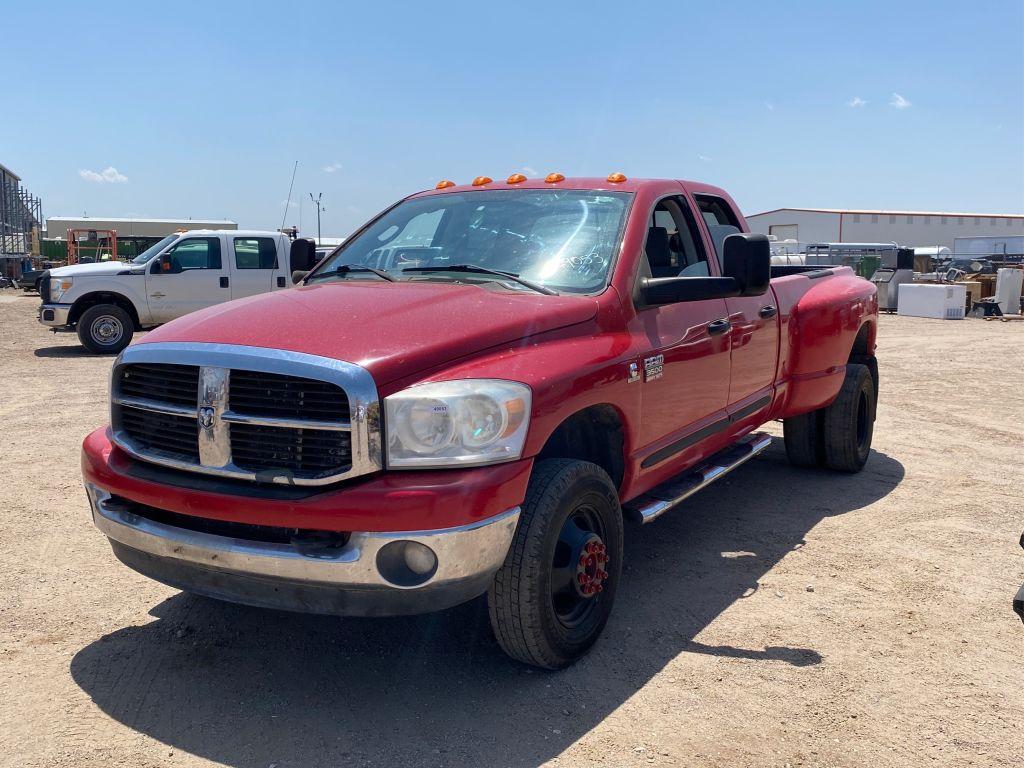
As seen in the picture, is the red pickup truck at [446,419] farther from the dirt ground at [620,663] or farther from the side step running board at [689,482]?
the dirt ground at [620,663]

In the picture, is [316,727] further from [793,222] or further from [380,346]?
[793,222]

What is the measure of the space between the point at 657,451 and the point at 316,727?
1.86 m

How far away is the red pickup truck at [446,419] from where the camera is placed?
2889 millimetres

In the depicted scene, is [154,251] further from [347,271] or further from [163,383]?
[163,383]

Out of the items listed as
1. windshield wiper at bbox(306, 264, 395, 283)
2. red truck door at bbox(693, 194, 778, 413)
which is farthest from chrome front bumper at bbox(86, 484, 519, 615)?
red truck door at bbox(693, 194, 778, 413)

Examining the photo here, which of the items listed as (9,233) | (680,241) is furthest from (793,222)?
(680,241)

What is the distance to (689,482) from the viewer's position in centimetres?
450

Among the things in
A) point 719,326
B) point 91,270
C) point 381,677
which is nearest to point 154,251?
point 91,270

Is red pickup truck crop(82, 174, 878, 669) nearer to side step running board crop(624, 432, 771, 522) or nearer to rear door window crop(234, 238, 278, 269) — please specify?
side step running board crop(624, 432, 771, 522)

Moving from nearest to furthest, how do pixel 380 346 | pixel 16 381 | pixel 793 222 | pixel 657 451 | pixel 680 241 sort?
pixel 380 346 < pixel 657 451 < pixel 680 241 < pixel 16 381 < pixel 793 222

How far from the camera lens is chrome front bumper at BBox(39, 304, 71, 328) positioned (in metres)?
13.5

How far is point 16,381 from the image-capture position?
10.7 metres

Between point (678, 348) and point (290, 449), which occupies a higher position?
point (678, 348)

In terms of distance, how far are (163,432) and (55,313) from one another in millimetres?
11772
